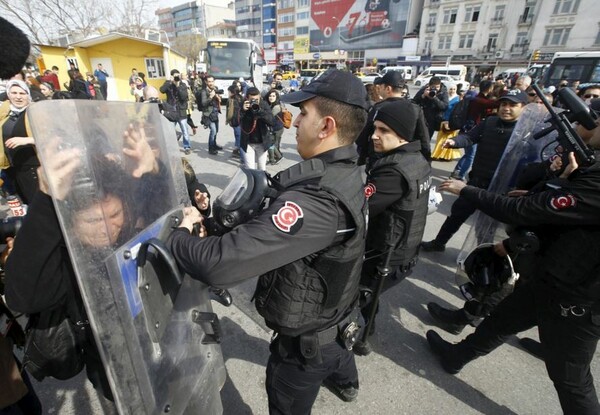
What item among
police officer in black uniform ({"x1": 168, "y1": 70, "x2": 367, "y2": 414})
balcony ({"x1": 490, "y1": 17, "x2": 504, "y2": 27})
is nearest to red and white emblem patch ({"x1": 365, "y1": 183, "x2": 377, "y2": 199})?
police officer in black uniform ({"x1": 168, "y1": 70, "x2": 367, "y2": 414})

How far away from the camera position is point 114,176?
0.82 metres

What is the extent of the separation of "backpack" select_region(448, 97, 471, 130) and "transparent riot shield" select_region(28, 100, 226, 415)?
6.64 meters

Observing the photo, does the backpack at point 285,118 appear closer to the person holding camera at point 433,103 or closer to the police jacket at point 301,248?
the person holding camera at point 433,103

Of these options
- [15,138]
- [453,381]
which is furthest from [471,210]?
[15,138]

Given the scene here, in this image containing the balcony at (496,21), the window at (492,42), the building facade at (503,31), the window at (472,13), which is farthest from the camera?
the window at (472,13)

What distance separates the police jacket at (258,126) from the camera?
17.0ft

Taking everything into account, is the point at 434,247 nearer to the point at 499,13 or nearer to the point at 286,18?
the point at 499,13

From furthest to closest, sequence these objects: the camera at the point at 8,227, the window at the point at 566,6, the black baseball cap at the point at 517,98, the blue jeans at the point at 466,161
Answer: the window at the point at 566,6 < the blue jeans at the point at 466,161 < the black baseball cap at the point at 517,98 < the camera at the point at 8,227

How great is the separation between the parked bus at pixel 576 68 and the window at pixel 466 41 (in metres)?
29.3

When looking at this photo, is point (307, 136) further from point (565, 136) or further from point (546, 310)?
point (565, 136)

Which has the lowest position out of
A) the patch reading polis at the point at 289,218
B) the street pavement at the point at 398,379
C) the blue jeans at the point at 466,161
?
the street pavement at the point at 398,379

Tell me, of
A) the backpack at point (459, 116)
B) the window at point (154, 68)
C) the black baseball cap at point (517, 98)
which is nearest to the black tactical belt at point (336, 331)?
the black baseball cap at point (517, 98)

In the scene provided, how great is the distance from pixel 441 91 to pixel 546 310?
5.87 meters

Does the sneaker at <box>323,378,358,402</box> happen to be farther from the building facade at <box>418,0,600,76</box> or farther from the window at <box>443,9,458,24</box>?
the window at <box>443,9,458,24</box>
